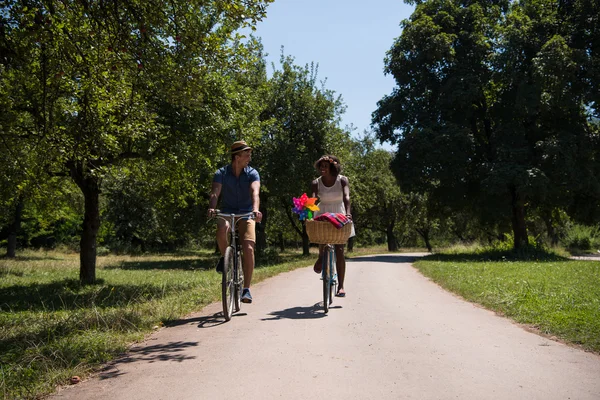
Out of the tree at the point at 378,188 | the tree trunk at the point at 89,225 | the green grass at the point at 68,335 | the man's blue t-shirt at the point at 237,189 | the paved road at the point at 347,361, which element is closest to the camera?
the paved road at the point at 347,361

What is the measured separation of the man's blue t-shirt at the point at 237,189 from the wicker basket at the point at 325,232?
0.93 metres

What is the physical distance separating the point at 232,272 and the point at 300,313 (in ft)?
3.77

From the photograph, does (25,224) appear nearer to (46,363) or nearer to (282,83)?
(282,83)

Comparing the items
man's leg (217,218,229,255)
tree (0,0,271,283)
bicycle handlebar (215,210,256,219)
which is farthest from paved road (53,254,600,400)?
tree (0,0,271,283)

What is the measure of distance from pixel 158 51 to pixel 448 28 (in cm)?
2254

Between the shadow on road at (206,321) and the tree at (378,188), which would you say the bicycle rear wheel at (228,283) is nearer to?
the shadow on road at (206,321)

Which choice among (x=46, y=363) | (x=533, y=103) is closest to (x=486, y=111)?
(x=533, y=103)

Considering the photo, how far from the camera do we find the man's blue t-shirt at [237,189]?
21.9 feet

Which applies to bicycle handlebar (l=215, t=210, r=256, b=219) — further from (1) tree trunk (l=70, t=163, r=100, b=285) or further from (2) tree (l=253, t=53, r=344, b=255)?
(2) tree (l=253, t=53, r=344, b=255)

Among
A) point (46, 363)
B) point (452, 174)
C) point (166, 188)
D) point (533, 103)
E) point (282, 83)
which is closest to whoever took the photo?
point (46, 363)

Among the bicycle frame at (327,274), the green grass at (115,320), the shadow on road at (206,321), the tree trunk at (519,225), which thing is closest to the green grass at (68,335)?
the green grass at (115,320)

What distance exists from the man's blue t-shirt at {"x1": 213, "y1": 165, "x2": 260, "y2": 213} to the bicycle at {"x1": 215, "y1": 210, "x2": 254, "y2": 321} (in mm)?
240

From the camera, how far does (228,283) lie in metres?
6.16

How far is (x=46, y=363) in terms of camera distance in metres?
4.15
